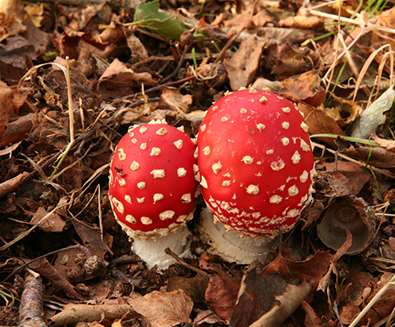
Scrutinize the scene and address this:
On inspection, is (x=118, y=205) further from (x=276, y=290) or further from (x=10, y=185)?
(x=276, y=290)

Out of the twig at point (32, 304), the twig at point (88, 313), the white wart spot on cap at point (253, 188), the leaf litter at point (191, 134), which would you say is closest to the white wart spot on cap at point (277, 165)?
the white wart spot on cap at point (253, 188)

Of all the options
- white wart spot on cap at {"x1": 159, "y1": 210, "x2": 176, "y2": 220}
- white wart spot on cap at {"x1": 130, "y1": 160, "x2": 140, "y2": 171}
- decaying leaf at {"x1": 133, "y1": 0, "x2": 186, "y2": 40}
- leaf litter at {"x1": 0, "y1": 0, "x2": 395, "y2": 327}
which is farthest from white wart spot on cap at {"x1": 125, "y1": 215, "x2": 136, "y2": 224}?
decaying leaf at {"x1": 133, "y1": 0, "x2": 186, "y2": 40}

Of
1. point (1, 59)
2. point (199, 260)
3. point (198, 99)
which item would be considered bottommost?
point (199, 260)

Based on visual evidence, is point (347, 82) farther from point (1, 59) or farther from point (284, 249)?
point (1, 59)

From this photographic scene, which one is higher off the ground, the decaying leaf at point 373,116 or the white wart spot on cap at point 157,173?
the white wart spot on cap at point 157,173

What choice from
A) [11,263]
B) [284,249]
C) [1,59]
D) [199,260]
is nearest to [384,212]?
[284,249]

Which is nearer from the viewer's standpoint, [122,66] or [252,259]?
[252,259]

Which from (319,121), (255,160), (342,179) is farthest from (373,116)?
(255,160)

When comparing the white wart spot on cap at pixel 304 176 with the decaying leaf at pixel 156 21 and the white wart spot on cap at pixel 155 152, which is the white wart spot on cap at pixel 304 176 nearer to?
the white wart spot on cap at pixel 155 152
